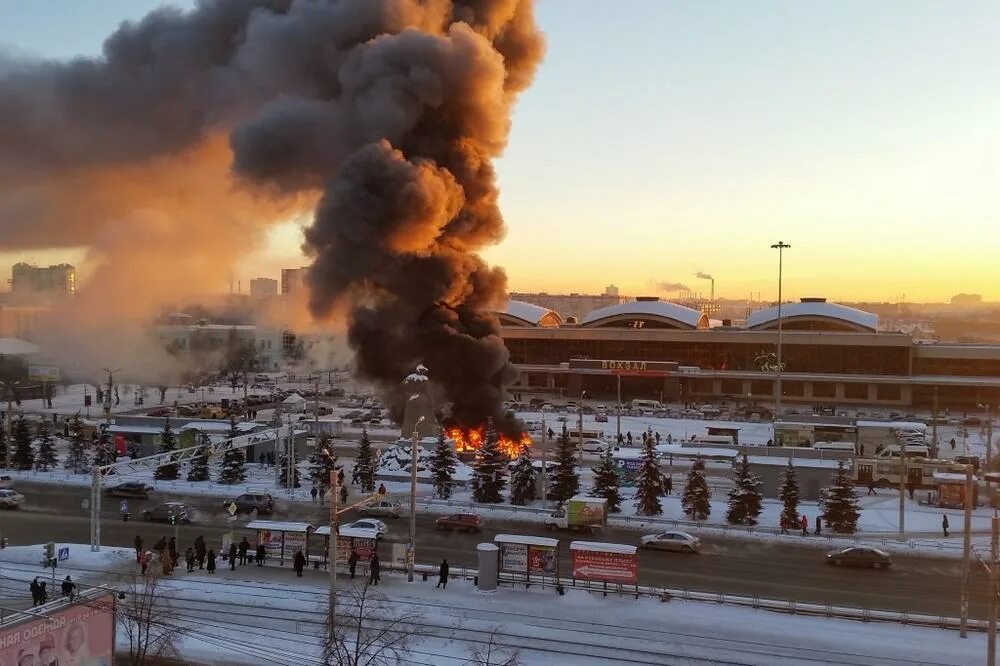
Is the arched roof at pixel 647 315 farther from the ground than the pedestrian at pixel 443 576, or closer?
farther from the ground

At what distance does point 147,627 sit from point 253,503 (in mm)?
15638

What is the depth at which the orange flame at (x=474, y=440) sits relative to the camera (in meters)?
33.1

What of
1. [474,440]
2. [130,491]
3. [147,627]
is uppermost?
[474,440]

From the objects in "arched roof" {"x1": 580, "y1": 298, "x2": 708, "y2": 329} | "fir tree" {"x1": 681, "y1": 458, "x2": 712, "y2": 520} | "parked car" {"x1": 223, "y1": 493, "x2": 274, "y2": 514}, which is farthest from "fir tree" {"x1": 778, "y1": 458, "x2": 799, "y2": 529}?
"arched roof" {"x1": 580, "y1": 298, "x2": 708, "y2": 329}

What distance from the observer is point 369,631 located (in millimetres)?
14625

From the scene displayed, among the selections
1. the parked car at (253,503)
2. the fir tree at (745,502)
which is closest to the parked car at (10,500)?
the parked car at (253,503)

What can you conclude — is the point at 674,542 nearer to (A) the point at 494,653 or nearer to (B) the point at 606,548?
(B) the point at 606,548

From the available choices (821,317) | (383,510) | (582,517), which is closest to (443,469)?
(383,510)

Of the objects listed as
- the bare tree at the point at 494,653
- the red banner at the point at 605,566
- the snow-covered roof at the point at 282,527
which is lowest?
the bare tree at the point at 494,653

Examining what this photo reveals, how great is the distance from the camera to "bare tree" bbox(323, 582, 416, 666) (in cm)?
1251

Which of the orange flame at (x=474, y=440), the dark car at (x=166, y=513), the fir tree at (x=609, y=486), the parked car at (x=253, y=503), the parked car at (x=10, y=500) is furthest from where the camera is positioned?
the orange flame at (x=474, y=440)

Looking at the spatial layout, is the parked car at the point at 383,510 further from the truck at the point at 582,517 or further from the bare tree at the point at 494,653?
the bare tree at the point at 494,653

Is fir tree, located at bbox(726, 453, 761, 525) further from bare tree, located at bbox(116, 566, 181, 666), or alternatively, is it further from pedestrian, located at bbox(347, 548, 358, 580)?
bare tree, located at bbox(116, 566, 181, 666)

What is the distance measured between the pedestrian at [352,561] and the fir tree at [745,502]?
12.3 meters
